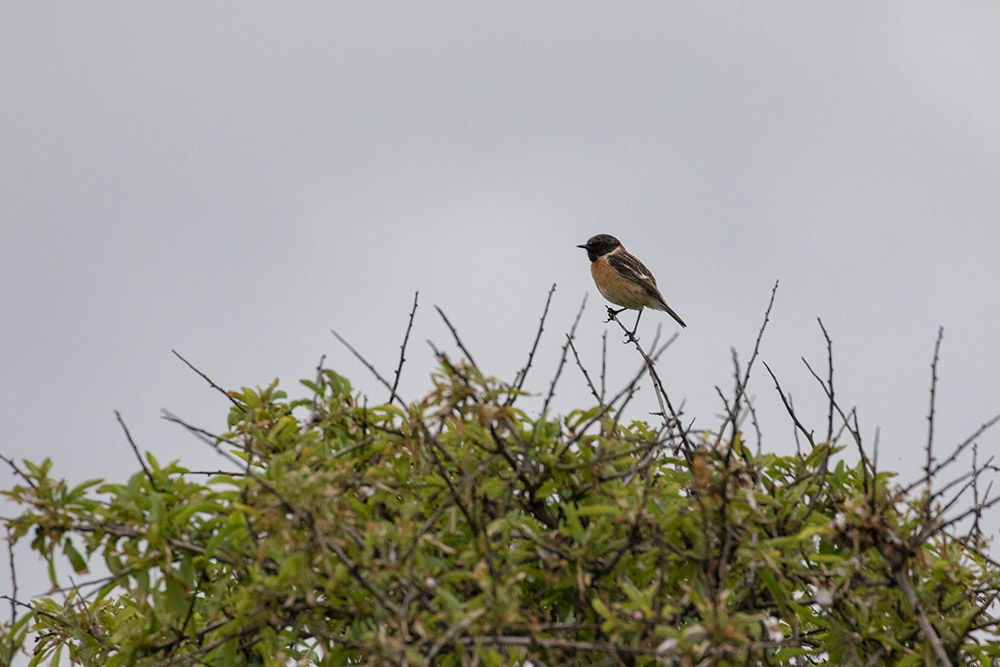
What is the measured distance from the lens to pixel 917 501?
13.5 ft

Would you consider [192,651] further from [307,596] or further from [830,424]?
[830,424]

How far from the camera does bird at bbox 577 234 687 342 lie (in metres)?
11.6

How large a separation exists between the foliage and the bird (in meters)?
7.48

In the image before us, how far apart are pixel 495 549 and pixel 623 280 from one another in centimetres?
831

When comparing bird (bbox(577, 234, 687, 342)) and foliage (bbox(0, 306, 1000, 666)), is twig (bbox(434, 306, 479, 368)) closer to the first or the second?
foliage (bbox(0, 306, 1000, 666))

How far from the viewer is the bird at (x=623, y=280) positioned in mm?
11625

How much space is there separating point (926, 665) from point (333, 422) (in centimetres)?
236

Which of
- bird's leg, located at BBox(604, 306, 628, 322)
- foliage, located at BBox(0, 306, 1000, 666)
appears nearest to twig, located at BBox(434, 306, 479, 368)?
foliage, located at BBox(0, 306, 1000, 666)

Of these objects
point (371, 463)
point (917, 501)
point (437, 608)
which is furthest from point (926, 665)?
point (371, 463)

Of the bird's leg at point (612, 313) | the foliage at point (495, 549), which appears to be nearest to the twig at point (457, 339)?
the foliage at point (495, 549)

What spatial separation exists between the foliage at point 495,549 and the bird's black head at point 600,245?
8117 millimetres

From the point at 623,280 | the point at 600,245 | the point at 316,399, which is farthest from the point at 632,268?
the point at 316,399

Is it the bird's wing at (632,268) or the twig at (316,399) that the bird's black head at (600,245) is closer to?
the bird's wing at (632,268)

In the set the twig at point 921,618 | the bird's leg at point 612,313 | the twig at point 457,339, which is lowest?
the twig at point 921,618
